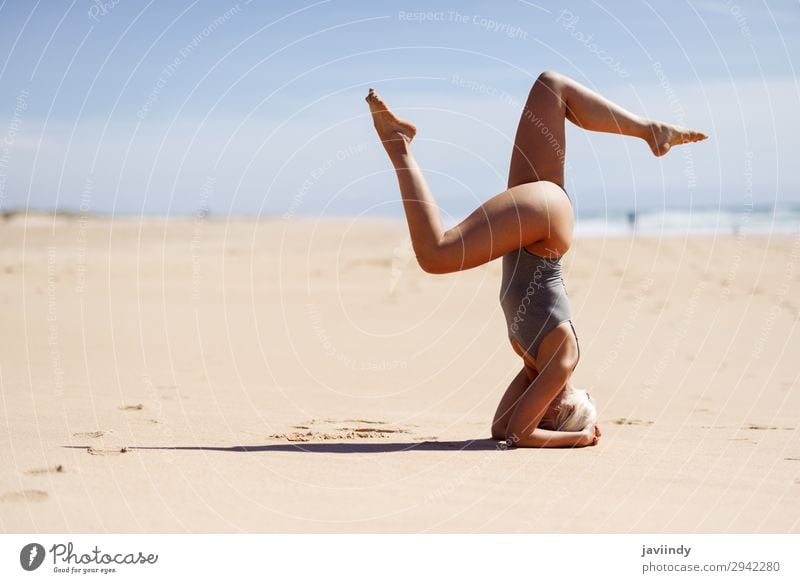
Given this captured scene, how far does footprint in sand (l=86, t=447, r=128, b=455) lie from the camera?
565 cm

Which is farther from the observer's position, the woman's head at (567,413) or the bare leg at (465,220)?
the woman's head at (567,413)

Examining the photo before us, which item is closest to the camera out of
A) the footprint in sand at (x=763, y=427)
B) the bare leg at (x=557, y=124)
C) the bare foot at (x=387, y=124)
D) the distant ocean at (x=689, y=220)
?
the bare foot at (x=387, y=124)

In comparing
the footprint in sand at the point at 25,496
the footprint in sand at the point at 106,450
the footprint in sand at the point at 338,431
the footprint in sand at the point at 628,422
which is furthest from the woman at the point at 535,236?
the footprint in sand at the point at 25,496

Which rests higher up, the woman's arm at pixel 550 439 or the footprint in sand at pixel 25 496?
the footprint in sand at pixel 25 496

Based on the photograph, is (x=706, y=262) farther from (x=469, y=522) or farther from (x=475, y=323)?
(x=469, y=522)

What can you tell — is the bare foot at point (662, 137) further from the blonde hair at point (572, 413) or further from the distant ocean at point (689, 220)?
the distant ocean at point (689, 220)

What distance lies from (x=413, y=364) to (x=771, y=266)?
12.6 m

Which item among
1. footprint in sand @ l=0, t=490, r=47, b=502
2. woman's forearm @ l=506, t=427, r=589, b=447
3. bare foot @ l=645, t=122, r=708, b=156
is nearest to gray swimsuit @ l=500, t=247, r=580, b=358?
woman's forearm @ l=506, t=427, r=589, b=447

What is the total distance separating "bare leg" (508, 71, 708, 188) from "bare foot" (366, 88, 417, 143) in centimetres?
84

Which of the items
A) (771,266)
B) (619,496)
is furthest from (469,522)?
(771,266)

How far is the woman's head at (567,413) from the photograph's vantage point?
6273 millimetres

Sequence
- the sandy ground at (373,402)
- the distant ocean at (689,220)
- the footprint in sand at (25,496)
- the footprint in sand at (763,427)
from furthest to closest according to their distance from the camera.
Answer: the distant ocean at (689,220) → the footprint in sand at (763,427) → the sandy ground at (373,402) → the footprint in sand at (25,496)

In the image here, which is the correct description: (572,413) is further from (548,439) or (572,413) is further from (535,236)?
(535,236)

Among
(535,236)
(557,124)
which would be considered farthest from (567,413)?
(557,124)
